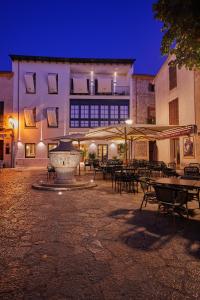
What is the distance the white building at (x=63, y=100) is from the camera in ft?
77.8

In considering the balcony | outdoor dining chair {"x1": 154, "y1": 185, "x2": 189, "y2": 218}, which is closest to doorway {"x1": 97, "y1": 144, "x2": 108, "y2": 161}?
the balcony

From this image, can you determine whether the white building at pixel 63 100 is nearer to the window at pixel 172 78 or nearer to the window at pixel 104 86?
the window at pixel 104 86

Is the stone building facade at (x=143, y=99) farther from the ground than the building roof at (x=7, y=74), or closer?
closer

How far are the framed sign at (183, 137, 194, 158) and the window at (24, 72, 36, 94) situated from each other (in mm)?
16916

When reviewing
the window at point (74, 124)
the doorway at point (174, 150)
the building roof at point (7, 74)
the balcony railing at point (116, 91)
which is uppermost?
the building roof at point (7, 74)

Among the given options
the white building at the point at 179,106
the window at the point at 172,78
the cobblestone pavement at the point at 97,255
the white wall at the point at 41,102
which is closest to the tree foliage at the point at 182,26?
the cobblestone pavement at the point at 97,255

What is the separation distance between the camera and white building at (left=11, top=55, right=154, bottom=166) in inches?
933

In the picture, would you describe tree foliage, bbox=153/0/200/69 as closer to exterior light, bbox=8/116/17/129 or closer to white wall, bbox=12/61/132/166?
white wall, bbox=12/61/132/166

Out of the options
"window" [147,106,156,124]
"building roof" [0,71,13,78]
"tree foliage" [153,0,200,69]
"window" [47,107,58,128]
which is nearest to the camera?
"tree foliage" [153,0,200,69]

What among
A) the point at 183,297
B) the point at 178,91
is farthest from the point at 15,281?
the point at 178,91

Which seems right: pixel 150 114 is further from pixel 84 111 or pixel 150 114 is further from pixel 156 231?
pixel 156 231

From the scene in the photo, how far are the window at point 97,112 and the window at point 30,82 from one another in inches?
165

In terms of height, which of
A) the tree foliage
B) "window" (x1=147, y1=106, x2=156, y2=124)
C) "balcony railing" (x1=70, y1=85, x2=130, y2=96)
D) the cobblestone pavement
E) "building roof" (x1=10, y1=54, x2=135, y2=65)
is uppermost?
"building roof" (x1=10, y1=54, x2=135, y2=65)

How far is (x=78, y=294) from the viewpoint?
244 centimetres
